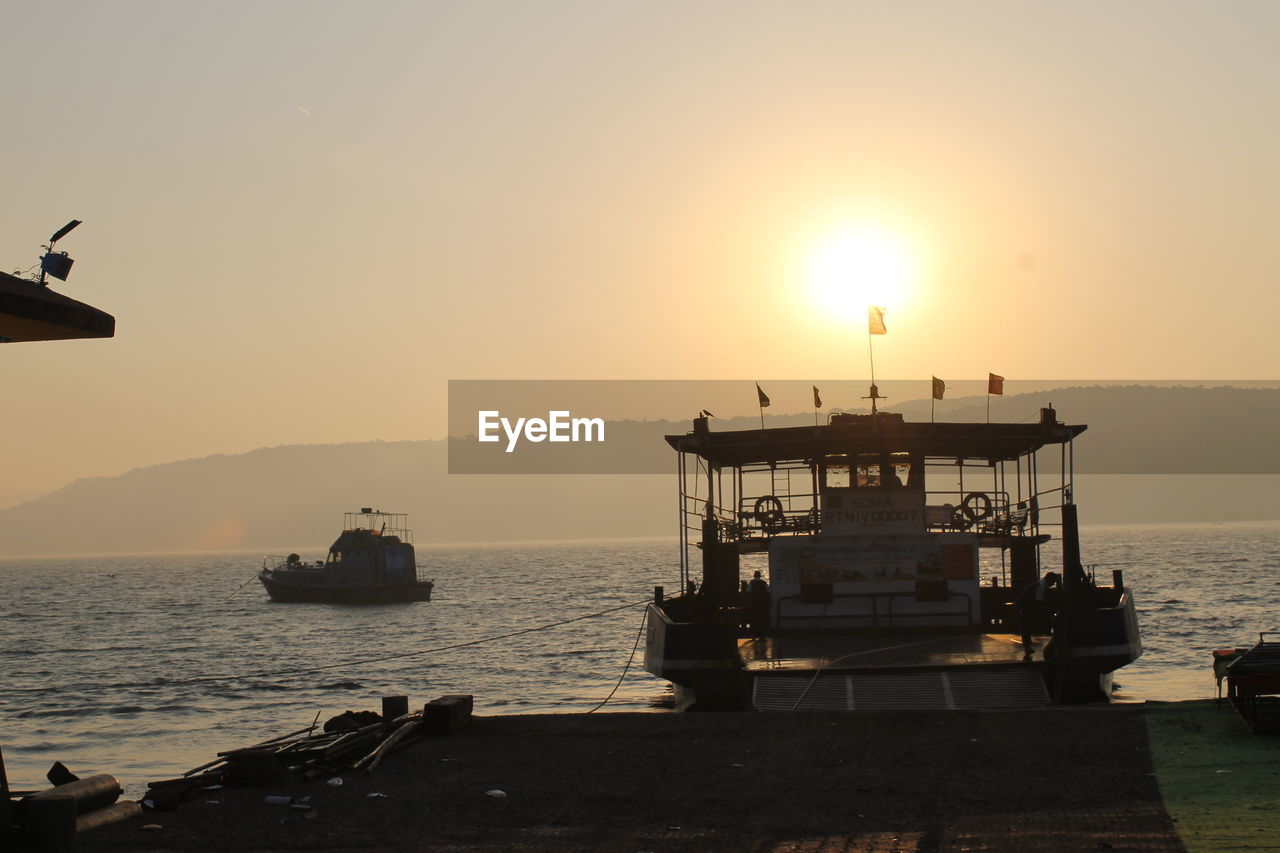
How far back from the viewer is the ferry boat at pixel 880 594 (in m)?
22.1

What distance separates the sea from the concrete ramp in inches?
360

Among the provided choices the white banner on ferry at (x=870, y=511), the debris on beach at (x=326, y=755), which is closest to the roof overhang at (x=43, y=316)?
the debris on beach at (x=326, y=755)

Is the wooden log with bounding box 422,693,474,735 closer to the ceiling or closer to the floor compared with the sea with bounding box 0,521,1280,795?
closer to the ceiling

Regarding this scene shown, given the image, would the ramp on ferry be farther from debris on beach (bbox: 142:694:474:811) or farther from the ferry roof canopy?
the ferry roof canopy

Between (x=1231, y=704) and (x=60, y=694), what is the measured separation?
137 ft

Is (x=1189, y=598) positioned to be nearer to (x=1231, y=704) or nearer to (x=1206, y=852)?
(x=1231, y=704)

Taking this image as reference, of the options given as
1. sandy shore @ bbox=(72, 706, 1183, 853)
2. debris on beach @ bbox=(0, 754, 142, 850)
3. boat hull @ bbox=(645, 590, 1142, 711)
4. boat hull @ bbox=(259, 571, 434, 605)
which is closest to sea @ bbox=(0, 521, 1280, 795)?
boat hull @ bbox=(259, 571, 434, 605)

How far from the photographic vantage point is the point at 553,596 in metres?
118

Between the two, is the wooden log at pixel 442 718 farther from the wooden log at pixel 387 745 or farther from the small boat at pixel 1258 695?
the small boat at pixel 1258 695

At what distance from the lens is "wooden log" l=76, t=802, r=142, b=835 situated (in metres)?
12.9

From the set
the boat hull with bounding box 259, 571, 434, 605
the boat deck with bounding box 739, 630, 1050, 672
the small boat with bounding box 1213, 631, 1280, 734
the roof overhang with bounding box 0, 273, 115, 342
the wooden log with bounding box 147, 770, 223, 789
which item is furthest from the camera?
Result: the boat hull with bounding box 259, 571, 434, 605

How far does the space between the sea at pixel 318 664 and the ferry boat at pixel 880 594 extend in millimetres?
4634

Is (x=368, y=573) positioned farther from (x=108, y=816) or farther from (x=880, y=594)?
(x=108, y=816)

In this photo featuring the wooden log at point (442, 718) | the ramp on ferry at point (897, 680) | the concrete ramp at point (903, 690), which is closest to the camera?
the wooden log at point (442, 718)
